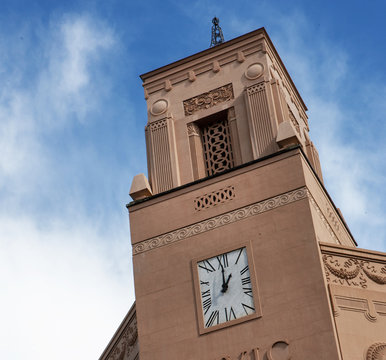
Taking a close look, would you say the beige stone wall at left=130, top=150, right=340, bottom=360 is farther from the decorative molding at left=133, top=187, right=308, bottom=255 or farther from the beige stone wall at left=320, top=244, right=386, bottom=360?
the beige stone wall at left=320, top=244, right=386, bottom=360

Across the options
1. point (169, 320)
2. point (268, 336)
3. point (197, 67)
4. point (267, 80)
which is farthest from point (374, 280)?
point (197, 67)

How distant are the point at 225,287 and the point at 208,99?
5047 millimetres

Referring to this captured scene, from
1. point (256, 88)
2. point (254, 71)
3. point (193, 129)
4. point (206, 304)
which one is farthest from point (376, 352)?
point (254, 71)

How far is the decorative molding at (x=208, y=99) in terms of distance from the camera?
68.6 feet

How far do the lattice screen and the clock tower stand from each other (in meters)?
0.03

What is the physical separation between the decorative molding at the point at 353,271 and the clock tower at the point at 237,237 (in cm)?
2

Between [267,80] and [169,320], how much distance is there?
5.95 m

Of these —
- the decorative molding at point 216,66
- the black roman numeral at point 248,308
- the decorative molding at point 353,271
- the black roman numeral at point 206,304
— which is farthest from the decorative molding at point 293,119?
the black roman numeral at point 248,308

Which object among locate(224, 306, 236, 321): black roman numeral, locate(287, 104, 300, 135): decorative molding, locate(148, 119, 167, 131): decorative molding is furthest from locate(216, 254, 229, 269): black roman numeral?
locate(287, 104, 300, 135): decorative molding

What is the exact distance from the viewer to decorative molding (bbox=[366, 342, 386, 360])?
1652 cm

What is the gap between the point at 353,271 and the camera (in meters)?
17.8

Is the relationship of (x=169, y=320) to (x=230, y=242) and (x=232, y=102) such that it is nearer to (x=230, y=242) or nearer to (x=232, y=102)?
(x=230, y=242)

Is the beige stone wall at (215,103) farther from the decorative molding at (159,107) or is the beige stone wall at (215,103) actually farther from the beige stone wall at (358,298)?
the beige stone wall at (358,298)

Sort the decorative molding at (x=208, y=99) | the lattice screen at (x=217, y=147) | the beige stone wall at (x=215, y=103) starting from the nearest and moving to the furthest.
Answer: the beige stone wall at (x=215, y=103) → the lattice screen at (x=217, y=147) → the decorative molding at (x=208, y=99)
